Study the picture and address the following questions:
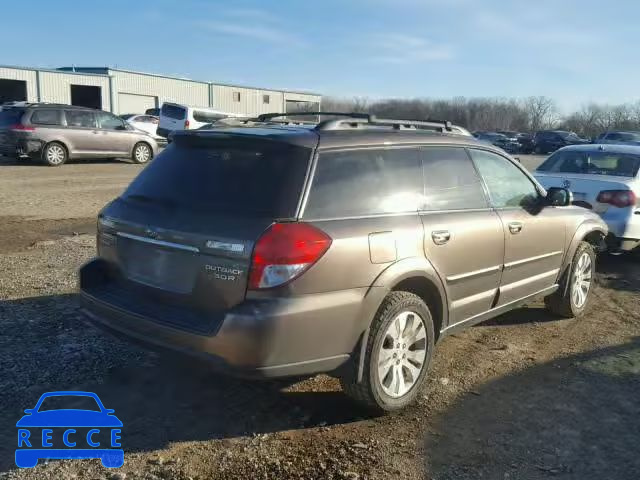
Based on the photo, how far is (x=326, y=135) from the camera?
3703 millimetres

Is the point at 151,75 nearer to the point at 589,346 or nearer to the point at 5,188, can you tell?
the point at 5,188

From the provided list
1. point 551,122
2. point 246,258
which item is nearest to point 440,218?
point 246,258

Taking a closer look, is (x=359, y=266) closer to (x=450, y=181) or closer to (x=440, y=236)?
(x=440, y=236)

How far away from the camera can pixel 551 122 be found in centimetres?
9050

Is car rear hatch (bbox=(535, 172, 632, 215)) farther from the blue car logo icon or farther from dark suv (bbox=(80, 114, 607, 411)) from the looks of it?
the blue car logo icon

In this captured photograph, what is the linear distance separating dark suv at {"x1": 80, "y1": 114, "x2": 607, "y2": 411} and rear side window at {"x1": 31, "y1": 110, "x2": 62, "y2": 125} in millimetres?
15007

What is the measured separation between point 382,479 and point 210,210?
173cm

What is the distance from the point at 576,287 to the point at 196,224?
4024 millimetres

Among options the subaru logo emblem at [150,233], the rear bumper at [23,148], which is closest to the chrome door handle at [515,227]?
the subaru logo emblem at [150,233]

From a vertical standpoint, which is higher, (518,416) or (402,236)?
(402,236)

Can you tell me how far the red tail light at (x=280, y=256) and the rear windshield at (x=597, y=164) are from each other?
624 centimetres

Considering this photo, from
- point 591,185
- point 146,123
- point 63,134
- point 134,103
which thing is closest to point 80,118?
point 63,134

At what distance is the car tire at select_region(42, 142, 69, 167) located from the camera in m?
17.3

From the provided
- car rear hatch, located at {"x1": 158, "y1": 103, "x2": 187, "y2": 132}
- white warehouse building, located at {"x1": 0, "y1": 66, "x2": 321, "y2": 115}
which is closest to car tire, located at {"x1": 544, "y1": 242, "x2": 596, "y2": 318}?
car rear hatch, located at {"x1": 158, "y1": 103, "x2": 187, "y2": 132}
